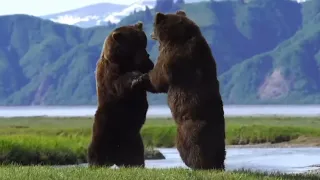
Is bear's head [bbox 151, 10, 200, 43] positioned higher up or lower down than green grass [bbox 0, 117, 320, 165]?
higher up

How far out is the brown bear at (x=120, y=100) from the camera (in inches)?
433

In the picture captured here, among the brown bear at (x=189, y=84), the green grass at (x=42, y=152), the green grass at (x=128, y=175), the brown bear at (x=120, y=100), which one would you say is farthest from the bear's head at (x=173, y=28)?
the green grass at (x=42, y=152)

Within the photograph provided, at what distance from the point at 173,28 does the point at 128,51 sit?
2.45ft

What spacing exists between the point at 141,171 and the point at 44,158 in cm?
1530

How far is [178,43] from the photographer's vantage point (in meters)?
10.5

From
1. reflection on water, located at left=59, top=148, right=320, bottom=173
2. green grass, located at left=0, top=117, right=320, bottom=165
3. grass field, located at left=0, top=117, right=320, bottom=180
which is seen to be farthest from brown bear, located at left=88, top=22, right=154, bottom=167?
green grass, located at left=0, top=117, right=320, bottom=165

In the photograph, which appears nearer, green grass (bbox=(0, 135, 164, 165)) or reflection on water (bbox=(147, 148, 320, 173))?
reflection on water (bbox=(147, 148, 320, 173))

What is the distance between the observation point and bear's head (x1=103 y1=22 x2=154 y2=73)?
11.0 metres

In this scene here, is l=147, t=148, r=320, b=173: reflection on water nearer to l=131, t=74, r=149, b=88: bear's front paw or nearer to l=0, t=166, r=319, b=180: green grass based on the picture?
l=0, t=166, r=319, b=180: green grass

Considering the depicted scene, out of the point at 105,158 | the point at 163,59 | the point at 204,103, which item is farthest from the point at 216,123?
the point at 105,158

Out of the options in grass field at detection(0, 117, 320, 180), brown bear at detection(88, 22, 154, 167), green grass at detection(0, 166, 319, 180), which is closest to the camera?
green grass at detection(0, 166, 319, 180)

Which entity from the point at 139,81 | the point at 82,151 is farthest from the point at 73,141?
the point at 139,81

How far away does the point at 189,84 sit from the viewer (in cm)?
1052

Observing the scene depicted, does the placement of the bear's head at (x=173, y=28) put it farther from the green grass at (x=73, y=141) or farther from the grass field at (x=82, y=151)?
the green grass at (x=73, y=141)
